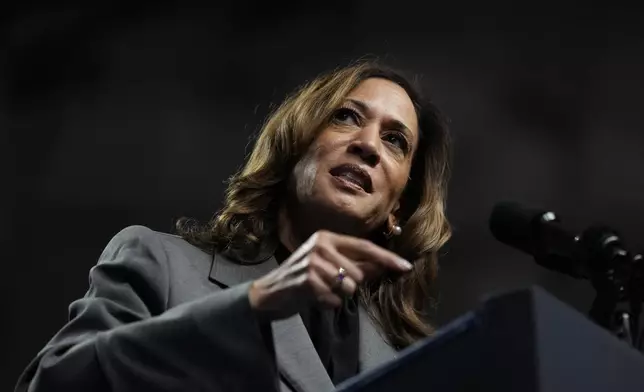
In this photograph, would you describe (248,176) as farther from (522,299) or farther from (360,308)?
(522,299)

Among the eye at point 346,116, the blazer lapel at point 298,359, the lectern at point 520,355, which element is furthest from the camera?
the eye at point 346,116

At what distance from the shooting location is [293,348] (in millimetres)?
1499

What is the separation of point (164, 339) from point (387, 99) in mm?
1006

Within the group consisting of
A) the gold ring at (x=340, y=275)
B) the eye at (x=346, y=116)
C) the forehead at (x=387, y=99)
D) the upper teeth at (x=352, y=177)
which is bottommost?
the upper teeth at (x=352, y=177)

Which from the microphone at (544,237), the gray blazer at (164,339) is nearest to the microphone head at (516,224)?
the microphone at (544,237)

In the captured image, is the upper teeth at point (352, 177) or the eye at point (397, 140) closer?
the upper teeth at point (352, 177)

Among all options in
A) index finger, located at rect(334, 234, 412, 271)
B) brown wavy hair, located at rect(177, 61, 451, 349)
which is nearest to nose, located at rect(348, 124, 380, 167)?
brown wavy hair, located at rect(177, 61, 451, 349)

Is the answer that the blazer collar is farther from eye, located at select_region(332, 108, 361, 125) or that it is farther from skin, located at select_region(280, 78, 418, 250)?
eye, located at select_region(332, 108, 361, 125)

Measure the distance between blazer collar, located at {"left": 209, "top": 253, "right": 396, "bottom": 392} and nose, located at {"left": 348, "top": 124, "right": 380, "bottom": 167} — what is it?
0.30 meters

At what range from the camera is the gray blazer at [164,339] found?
117 cm

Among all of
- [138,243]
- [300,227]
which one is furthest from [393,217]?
[138,243]

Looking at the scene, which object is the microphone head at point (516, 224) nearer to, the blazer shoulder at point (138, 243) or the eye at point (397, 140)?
the blazer shoulder at point (138, 243)

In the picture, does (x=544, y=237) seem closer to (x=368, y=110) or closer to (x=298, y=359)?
(x=298, y=359)

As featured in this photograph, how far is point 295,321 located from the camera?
1541 mm
